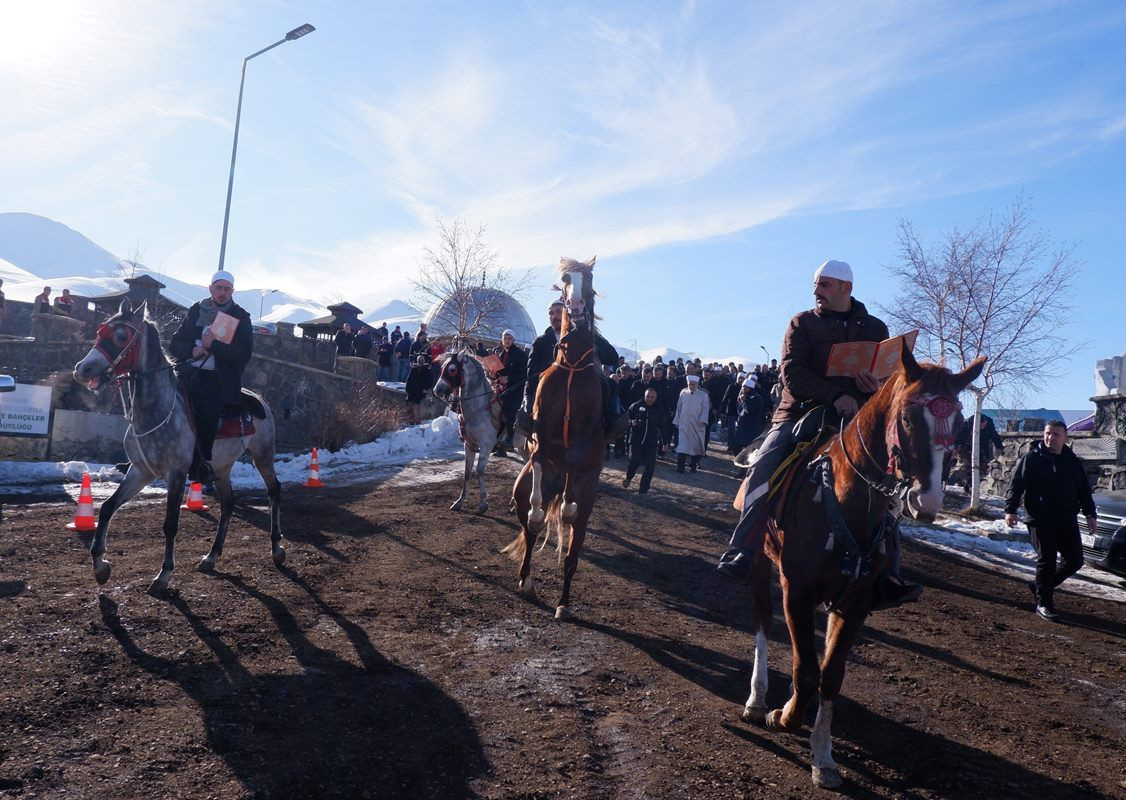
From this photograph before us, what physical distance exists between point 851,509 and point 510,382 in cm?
984

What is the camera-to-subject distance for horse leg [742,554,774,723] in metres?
5.27

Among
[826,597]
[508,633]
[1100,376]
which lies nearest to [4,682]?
[508,633]

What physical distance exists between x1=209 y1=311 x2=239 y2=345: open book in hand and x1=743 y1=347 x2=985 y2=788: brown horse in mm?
5789

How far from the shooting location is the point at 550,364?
911cm

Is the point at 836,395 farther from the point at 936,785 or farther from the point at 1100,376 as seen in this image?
the point at 1100,376

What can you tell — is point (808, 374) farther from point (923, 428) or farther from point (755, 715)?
point (755, 715)

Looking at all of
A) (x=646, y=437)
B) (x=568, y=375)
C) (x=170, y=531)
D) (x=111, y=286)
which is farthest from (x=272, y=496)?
(x=111, y=286)

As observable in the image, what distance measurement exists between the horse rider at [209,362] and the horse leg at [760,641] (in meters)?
5.50

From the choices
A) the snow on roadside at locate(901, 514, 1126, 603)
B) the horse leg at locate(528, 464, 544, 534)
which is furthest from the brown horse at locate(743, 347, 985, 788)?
the snow on roadside at locate(901, 514, 1126, 603)

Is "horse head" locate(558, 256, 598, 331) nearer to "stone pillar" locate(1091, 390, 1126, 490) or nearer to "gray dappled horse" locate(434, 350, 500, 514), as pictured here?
"gray dappled horse" locate(434, 350, 500, 514)

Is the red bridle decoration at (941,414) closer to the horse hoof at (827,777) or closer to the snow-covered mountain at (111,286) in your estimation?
the horse hoof at (827,777)

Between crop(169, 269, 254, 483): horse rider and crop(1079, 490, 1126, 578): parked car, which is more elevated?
crop(169, 269, 254, 483): horse rider

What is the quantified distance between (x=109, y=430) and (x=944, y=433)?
16.3 meters

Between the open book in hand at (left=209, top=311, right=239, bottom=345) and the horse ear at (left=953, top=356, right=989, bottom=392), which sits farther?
the open book in hand at (left=209, top=311, right=239, bottom=345)
